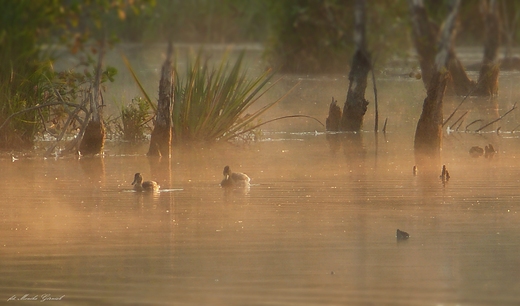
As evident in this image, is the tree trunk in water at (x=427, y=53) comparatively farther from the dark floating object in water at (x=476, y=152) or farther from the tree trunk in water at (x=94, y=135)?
the tree trunk in water at (x=94, y=135)

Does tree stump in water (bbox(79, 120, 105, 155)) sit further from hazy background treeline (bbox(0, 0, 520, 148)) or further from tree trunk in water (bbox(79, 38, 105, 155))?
hazy background treeline (bbox(0, 0, 520, 148))

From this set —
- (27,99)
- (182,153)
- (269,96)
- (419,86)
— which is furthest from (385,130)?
(419,86)

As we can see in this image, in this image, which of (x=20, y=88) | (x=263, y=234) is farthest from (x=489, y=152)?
(x=263, y=234)

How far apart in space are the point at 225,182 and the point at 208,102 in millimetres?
3735

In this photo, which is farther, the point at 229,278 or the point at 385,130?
the point at 385,130

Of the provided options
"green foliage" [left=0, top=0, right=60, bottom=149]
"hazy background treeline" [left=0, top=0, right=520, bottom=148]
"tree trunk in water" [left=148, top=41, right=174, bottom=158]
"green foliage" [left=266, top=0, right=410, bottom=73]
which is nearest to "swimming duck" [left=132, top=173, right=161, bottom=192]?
"hazy background treeline" [left=0, top=0, right=520, bottom=148]

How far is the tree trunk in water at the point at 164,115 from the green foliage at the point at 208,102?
84cm

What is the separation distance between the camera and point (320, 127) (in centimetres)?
1858

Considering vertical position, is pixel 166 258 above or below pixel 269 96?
below

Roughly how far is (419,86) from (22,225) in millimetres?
23146

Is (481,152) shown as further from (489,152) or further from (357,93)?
(357,93)

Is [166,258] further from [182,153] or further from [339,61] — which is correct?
[339,61]

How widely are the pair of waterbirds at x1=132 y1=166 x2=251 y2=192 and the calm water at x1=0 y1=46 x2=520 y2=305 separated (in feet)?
0.38

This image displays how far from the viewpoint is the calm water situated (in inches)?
259
